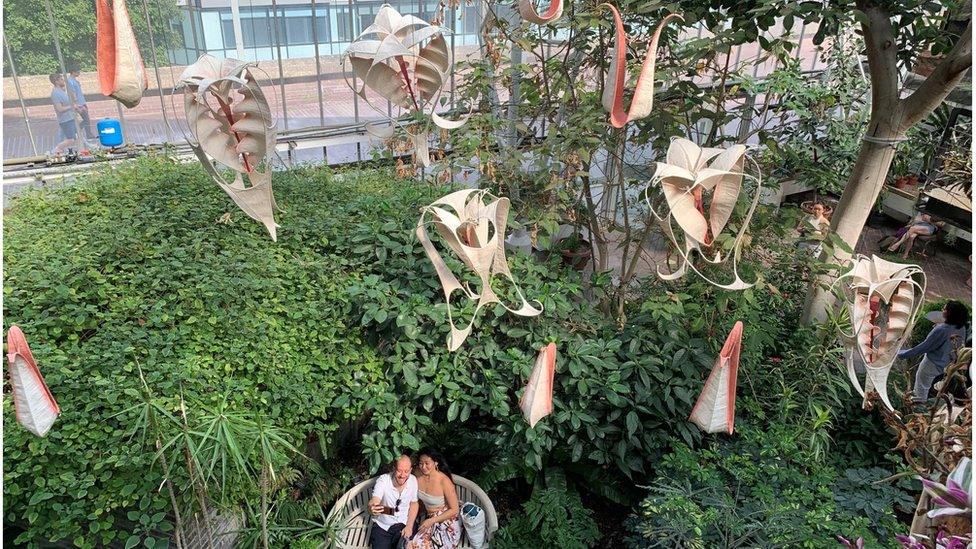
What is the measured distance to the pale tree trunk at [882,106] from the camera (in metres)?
3.54

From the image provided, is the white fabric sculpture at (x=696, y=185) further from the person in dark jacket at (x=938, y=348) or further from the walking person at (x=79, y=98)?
the walking person at (x=79, y=98)

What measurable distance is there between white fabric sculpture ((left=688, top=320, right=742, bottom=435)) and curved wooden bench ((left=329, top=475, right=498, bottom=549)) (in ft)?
4.53

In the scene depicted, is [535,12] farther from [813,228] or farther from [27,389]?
[27,389]

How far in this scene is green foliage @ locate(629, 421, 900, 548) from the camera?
2852 millimetres

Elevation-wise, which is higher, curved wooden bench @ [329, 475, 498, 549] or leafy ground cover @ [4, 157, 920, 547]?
leafy ground cover @ [4, 157, 920, 547]

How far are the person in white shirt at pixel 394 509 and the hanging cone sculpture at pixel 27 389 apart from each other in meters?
1.69

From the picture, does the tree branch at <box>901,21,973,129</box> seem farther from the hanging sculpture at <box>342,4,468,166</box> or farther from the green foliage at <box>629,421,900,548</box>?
the hanging sculpture at <box>342,4,468,166</box>

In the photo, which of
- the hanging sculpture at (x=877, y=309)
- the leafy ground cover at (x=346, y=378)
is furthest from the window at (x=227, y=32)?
the hanging sculpture at (x=877, y=309)

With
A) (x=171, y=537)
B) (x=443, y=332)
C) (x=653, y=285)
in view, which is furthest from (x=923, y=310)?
(x=171, y=537)

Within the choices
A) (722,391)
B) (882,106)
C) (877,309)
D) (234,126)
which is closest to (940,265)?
(882,106)

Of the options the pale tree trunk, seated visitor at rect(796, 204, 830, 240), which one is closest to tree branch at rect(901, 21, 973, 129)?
the pale tree trunk

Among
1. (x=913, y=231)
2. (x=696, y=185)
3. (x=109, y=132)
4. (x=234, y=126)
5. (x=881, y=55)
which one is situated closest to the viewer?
(x=696, y=185)

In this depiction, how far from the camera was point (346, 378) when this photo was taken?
11.4 feet

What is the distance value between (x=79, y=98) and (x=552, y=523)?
4.52m
